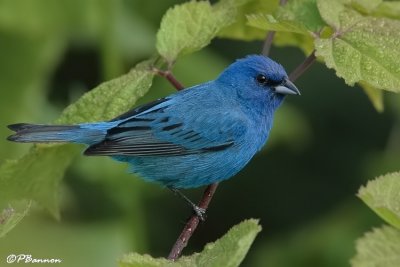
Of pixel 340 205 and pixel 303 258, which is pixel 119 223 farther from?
pixel 340 205

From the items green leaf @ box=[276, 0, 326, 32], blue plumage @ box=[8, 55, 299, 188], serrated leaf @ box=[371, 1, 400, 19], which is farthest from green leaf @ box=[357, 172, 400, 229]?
blue plumage @ box=[8, 55, 299, 188]

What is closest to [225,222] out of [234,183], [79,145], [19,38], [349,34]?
[234,183]

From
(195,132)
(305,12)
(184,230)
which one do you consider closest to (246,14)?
(305,12)

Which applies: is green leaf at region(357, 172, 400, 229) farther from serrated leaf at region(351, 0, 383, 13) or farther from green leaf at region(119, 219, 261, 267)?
serrated leaf at region(351, 0, 383, 13)

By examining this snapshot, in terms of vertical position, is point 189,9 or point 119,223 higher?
point 189,9

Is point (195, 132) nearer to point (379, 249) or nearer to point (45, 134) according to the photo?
point (45, 134)

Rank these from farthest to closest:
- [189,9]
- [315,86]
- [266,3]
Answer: [315,86]
[266,3]
[189,9]

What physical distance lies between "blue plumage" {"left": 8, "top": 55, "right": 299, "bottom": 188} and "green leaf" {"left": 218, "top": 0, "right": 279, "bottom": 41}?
0.11m

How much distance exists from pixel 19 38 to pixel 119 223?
1.35m

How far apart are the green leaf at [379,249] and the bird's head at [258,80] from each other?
5.48 feet

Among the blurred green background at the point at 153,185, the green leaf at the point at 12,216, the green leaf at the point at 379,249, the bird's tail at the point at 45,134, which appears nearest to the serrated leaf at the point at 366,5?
the bird's tail at the point at 45,134

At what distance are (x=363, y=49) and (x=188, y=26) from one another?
0.70 m

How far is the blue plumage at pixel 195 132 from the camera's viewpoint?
3.69 m

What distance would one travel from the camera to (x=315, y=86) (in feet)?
20.8
